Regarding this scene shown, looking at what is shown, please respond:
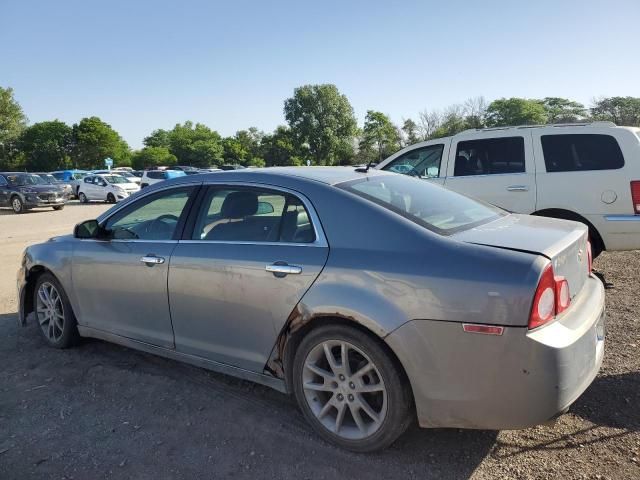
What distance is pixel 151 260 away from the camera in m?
3.51

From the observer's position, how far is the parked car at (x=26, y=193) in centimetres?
2061

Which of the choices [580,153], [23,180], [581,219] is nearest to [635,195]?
[581,219]

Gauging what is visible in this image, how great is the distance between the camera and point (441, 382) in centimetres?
240

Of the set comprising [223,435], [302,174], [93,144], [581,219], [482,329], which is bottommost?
[223,435]

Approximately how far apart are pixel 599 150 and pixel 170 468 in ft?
19.2

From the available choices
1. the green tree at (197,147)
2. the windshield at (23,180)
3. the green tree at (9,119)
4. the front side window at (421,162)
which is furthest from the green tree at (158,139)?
the front side window at (421,162)

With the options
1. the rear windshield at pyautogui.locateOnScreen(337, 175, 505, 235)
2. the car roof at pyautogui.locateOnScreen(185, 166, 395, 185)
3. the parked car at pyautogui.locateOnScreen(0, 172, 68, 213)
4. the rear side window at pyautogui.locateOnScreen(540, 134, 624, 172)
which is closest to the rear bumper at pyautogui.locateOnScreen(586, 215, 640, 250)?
the rear side window at pyautogui.locateOnScreen(540, 134, 624, 172)

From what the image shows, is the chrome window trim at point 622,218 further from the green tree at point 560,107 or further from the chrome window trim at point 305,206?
the green tree at point 560,107

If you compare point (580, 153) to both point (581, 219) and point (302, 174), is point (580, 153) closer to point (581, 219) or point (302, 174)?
point (581, 219)

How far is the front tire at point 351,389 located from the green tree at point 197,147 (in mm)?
82160

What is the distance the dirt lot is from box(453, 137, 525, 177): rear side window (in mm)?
3031

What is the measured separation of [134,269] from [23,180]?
21.6 metres

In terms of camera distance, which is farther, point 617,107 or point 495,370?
point 617,107

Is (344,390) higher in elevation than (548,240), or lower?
lower
